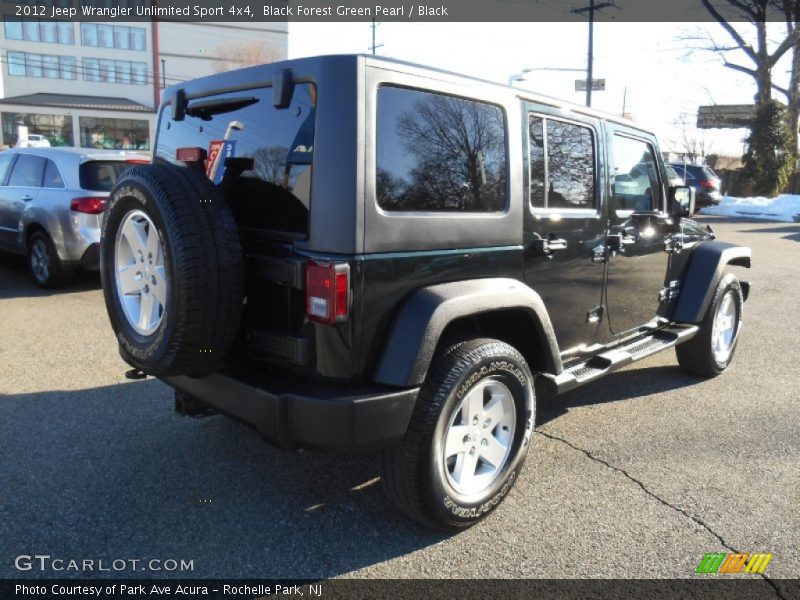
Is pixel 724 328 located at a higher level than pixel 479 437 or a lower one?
higher

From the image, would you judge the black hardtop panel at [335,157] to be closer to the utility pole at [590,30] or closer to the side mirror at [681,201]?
the side mirror at [681,201]

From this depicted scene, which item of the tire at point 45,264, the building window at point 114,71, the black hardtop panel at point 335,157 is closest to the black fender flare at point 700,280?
the black hardtop panel at point 335,157

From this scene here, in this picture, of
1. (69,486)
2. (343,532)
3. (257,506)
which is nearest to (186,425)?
(69,486)

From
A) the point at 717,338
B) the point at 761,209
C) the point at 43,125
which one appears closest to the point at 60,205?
the point at 717,338

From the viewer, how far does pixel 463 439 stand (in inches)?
114

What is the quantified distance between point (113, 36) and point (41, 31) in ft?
19.1

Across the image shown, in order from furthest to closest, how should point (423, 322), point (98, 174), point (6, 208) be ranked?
point (6, 208) → point (98, 174) → point (423, 322)

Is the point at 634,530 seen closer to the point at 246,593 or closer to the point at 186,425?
the point at 246,593

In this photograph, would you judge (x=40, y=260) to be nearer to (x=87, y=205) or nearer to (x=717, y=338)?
(x=87, y=205)

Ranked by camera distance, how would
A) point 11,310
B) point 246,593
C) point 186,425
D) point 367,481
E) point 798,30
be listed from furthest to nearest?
point 798,30, point 11,310, point 186,425, point 367,481, point 246,593

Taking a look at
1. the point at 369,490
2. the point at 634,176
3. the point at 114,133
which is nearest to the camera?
the point at 369,490

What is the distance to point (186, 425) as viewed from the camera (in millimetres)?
3930

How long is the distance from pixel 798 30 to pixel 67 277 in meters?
30.6

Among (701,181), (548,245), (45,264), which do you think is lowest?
(45,264)
